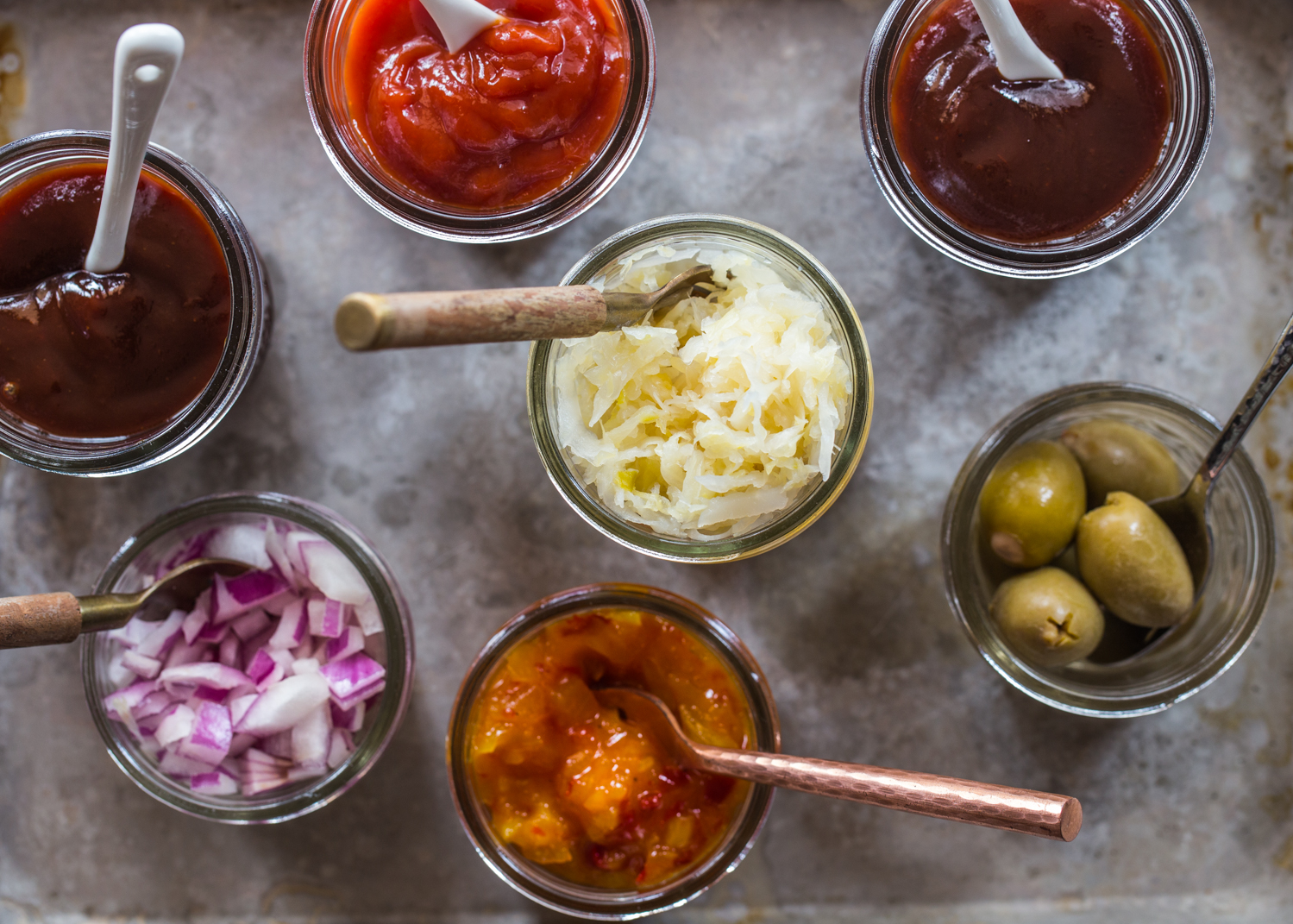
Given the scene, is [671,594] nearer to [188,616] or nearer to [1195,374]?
[188,616]

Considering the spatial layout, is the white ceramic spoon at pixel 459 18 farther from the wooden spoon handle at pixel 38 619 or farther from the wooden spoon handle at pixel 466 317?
the wooden spoon handle at pixel 38 619

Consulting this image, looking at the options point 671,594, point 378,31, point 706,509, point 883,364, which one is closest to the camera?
point 706,509

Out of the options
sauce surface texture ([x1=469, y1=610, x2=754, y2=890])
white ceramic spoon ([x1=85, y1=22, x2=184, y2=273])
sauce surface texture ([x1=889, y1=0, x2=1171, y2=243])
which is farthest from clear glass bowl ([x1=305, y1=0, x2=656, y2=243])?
sauce surface texture ([x1=469, y1=610, x2=754, y2=890])

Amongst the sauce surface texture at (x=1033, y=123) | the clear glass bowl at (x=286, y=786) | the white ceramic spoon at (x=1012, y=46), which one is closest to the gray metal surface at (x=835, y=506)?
the clear glass bowl at (x=286, y=786)

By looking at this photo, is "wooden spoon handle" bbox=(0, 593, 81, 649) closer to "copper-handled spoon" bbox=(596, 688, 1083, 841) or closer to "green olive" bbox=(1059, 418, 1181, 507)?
"copper-handled spoon" bbox=(596, 688, 1083, 841)

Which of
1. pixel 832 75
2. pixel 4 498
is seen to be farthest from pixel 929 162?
pixel 4 498

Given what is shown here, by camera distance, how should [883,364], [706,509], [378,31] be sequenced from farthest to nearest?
[883,364]
[378,31]
[706,509]

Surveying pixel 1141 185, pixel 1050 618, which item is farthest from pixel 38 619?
pixel 1141 185

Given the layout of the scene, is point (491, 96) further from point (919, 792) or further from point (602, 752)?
point (919, 792)
